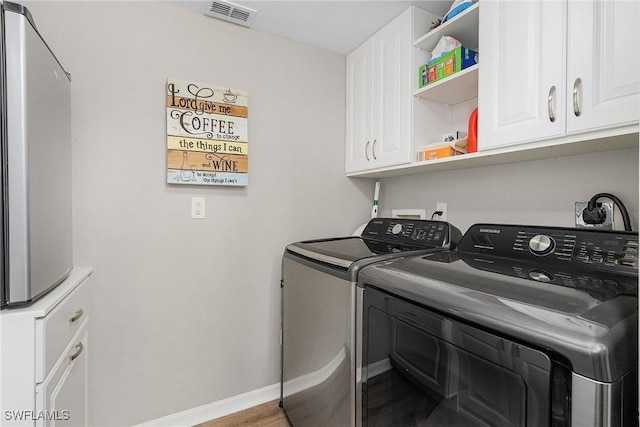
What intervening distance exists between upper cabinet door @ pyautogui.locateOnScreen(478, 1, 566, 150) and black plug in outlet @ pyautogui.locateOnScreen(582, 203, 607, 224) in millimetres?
410

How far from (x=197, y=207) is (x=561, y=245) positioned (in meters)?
1.68

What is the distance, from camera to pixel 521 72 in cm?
116

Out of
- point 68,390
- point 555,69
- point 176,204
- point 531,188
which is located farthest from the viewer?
point 176,204

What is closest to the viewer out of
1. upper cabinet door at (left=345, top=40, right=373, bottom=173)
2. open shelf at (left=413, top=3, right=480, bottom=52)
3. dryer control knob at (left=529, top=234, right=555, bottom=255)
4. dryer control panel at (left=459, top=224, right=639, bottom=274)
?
dryer control panel at (left=459, top=224, right=639, bottom=274)

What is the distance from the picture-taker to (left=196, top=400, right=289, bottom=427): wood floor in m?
1.77

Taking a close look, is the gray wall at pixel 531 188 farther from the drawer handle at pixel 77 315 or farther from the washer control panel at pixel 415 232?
the drawer handle at pixel 77 315

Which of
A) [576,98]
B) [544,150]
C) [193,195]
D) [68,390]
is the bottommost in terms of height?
[68,390]

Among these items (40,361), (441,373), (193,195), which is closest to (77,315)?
(40,361)

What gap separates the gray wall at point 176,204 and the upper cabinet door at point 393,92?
411mm

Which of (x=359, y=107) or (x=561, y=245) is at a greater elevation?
(x=359, y=107)

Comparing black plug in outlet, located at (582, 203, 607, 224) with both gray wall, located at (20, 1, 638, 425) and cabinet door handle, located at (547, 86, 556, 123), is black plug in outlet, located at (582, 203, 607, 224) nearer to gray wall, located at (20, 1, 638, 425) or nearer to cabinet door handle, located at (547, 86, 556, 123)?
gray wall, located at (20, 1, 638, 425)

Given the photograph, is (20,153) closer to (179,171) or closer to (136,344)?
(179,171)

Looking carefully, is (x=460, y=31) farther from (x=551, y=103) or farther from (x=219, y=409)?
(x=219, y=409)

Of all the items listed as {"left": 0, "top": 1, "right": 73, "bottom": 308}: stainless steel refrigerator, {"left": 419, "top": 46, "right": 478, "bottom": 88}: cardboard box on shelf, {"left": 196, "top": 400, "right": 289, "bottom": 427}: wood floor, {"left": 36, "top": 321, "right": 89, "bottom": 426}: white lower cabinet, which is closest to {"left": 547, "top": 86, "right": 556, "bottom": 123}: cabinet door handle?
{"left": 419, "top": 46, "right": 478, "bottom": 88}: cardboard box on shelf
